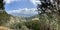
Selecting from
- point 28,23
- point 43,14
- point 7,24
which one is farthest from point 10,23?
point 43,14

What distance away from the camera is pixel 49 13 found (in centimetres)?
1370

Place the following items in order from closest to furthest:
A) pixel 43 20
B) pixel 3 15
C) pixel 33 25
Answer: pixel 43 20 < pixel 33 25 < pixel 3 15

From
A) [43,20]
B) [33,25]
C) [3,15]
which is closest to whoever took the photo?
[43,20]

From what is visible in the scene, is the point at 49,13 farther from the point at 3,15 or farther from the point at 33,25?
the point at 3,15

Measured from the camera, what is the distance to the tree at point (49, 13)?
12.7m

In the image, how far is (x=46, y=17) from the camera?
13422 millimetres

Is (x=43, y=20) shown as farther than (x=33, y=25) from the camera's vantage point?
No

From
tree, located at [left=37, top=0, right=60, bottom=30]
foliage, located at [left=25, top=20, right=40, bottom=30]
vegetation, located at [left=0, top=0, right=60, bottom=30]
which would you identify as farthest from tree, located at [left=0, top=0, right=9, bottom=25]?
tree, located at [left=37, top=0, right=60, bottom=30]

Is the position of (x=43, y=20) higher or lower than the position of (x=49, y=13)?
lower

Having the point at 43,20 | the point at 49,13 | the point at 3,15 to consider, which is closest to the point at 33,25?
the point at 43,20

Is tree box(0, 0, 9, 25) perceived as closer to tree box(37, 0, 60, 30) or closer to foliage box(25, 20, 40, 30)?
foliage box(25, 20, 40, 30)


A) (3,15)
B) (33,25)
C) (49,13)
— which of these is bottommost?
(33,25)

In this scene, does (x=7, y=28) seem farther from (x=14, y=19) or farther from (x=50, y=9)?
(x=50, y=9)

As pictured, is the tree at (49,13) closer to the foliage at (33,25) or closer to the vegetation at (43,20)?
the vegetation at (43,20)
